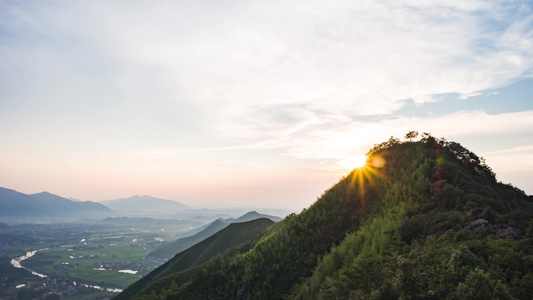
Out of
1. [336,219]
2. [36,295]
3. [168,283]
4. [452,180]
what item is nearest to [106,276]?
[36,295]

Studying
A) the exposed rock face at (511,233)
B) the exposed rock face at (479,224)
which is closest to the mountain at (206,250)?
the exposed rock face at (479,224)

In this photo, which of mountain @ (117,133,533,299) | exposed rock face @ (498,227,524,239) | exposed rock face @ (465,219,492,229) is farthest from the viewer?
exposed rock face @ (465,219,492,229)

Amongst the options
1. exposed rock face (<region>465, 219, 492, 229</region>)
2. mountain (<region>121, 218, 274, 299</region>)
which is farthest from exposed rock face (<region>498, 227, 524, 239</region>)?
mountain (<region>121, 218, 274, 299</region>)

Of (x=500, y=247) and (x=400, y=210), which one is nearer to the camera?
(x=500, y=247)

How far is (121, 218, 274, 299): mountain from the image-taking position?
86369 mm

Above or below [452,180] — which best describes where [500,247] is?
below

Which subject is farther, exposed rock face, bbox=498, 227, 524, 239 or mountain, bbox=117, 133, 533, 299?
exposed rock face, bbox=498, 227, 524, 239

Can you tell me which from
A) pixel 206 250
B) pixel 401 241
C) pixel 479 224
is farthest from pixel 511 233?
pixel 206 250

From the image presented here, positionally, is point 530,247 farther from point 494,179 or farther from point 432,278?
point 494,179

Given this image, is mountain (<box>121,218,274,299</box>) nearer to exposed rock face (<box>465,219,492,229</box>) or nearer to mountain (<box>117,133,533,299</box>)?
mountain (<box>117,133,533,299</box>)

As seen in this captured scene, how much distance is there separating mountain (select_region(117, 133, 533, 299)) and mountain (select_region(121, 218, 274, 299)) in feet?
150

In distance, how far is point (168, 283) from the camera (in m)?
64.1

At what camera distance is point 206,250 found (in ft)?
302

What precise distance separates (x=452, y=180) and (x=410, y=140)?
1225 centimetres
